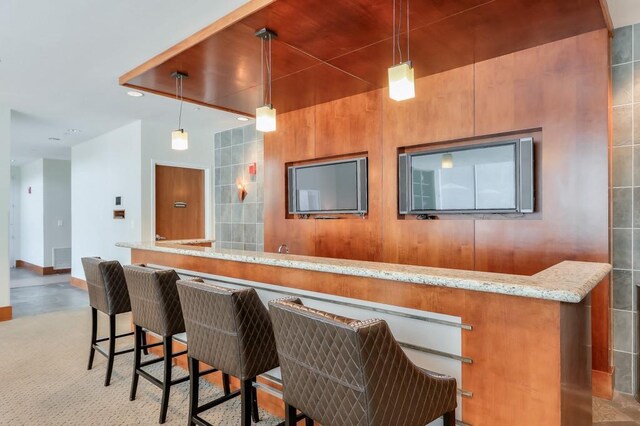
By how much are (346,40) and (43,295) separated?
651cm

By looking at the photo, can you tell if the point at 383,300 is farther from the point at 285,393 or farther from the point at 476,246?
the point at 476,246

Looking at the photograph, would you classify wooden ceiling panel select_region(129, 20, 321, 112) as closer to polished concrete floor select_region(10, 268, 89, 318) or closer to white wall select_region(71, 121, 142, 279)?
white wall select_region(71, 121, 142, 279)

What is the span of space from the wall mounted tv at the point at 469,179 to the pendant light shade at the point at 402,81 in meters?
1.28

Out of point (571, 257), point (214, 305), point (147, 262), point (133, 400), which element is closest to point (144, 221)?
point (147, 262)

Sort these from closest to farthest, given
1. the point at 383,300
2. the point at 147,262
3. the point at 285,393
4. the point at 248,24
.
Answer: the point at 285,393
the point at 383,300
the point at 248,24
the point at 147,262

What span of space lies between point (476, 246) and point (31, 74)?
4489 millimetres

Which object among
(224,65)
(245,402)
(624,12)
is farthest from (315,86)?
(245,402)

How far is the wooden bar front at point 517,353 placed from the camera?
55.4 inches

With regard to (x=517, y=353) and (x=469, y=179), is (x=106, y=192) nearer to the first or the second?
(x=469, y=179)

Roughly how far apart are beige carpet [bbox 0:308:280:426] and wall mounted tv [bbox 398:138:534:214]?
215cm

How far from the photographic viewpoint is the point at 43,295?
6.37 meters

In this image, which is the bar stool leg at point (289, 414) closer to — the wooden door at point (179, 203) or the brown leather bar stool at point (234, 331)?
the brown leather bar stool at point (234, 331)

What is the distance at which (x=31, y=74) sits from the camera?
380cm

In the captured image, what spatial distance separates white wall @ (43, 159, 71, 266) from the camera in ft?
28.1
